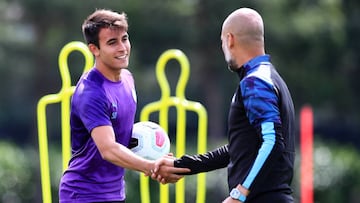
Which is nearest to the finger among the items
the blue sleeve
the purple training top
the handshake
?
the handshake

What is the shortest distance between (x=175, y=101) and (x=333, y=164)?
10.1 m

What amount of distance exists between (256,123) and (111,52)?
1458 mm

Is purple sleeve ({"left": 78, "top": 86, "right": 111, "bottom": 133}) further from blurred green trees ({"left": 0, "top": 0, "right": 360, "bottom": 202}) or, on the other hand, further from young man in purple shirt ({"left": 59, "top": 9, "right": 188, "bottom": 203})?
blurred green trees ({"left": 0, "top": 0, "right": 360, "bottom": 202})

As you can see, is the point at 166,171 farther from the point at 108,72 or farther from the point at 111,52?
the point at 111,52

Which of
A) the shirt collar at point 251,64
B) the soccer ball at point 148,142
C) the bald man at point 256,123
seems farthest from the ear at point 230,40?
the soccer ball at point 148,142

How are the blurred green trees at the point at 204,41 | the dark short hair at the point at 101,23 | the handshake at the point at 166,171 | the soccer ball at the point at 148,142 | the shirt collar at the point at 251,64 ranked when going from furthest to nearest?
the blurred green trees at the point at 204,41 < the soccer ball at the point at 148,142 < the dark short hair at the point at 101,23 < the handshake at the point at 166,171 < the shirt collar at the point at 251,64

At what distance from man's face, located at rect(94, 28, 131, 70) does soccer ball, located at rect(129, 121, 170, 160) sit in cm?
56

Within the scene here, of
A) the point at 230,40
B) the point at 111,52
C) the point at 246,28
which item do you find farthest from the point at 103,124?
the point at 246,28

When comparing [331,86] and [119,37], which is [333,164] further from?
[119,37]

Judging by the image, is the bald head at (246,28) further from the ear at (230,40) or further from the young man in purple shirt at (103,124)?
the young man in purple shirt at (103,124)

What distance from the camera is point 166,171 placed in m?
7.23

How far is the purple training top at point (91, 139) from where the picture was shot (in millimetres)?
7145

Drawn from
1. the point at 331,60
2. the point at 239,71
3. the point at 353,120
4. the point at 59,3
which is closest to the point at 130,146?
the point at 239,71

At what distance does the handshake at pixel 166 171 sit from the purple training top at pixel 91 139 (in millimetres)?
266
